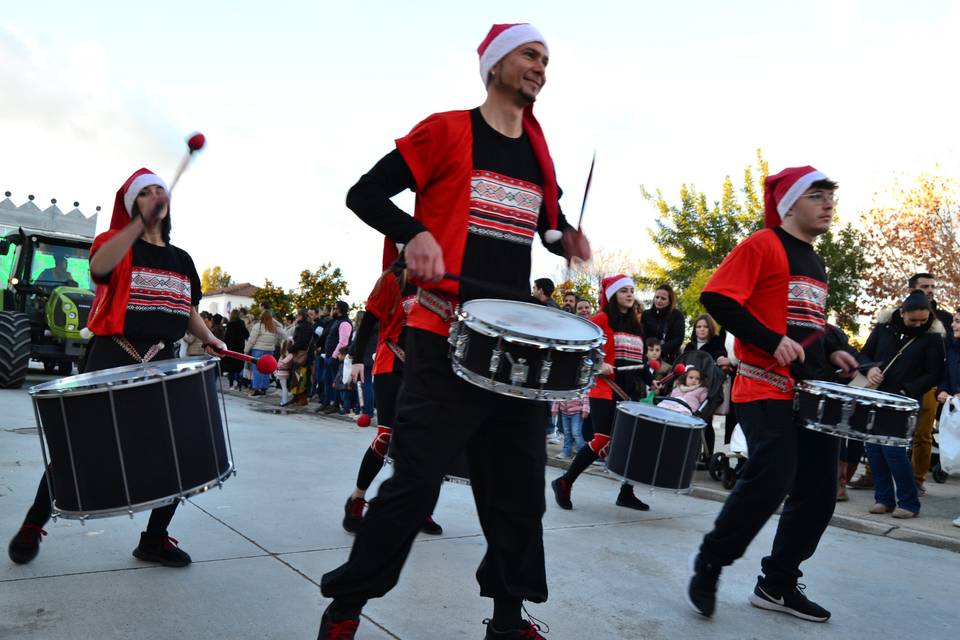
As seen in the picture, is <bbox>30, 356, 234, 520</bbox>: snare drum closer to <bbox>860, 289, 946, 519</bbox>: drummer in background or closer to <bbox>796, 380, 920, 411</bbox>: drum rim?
<bbox>796, 380, 920, 411</bbox>: drum rim

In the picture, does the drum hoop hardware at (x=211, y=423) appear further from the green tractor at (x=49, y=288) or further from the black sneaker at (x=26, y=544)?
the green tractor at (x=49, y=288)

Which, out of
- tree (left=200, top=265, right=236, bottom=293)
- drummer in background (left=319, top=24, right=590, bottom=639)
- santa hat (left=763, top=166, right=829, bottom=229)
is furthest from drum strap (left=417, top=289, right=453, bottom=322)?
tree (left=200, top=265, right=236, bottom=293)

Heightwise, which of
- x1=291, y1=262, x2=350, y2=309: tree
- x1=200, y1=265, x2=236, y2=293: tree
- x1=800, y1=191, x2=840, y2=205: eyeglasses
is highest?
x1=800, y1=191, x2=840, y2=205: eyeglasses

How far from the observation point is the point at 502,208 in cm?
274

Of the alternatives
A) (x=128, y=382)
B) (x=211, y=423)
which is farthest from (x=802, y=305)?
(x=128, y=382)

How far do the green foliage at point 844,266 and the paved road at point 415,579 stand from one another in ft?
76.3

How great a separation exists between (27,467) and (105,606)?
383cm

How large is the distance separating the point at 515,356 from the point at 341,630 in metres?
1.01

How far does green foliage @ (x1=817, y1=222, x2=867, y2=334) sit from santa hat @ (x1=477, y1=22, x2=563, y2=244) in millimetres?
26215

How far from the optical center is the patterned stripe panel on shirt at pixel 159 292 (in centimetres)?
379

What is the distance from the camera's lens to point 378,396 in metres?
4.91

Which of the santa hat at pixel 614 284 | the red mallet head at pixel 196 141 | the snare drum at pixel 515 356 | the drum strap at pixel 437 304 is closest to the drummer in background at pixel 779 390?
the snare drum at pixel 515 356

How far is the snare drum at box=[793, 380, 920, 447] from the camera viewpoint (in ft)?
11.4

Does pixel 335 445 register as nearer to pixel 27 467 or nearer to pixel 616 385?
pixel 27 467
